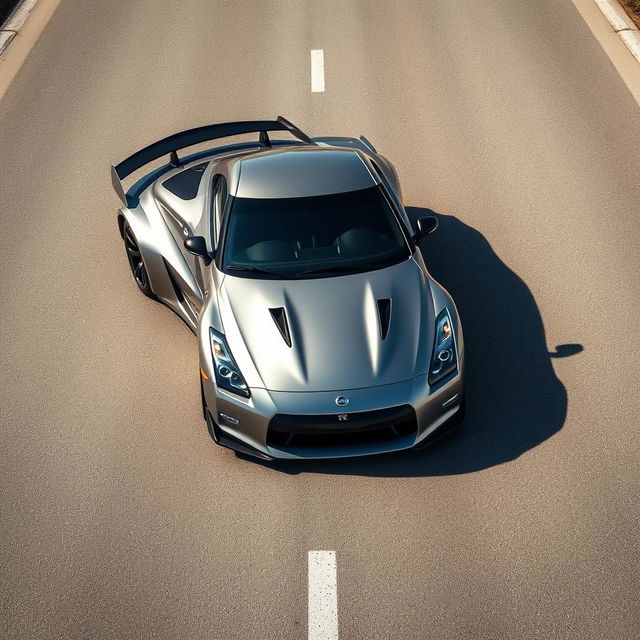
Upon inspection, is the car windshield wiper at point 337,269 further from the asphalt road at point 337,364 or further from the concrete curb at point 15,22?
the concrete curb at point 15,22

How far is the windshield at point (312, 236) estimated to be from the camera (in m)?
6.73

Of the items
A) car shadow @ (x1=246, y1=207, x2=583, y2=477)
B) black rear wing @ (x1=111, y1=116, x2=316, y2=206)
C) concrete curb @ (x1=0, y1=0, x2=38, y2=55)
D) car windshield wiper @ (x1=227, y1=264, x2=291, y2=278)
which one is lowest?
car shadow @ (x1=246, y1=207, x2=583, y2=477)

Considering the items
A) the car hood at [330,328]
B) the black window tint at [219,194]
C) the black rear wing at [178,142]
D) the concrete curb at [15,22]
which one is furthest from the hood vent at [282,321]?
the concrete curb at [15,22]

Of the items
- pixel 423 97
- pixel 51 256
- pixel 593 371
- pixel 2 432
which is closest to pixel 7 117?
pixel 51 256

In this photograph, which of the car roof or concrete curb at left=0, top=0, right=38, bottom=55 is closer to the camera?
the car roof

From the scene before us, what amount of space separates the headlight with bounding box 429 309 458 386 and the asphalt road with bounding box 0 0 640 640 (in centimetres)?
68

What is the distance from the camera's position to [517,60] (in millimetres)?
12734

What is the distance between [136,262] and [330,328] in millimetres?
2704

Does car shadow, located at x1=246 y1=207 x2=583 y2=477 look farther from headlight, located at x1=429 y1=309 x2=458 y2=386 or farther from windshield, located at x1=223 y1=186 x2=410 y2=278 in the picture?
windshield, located at x1=223 y1=186 x2=410 y2=278

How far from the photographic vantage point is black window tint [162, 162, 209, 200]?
786 centimetres

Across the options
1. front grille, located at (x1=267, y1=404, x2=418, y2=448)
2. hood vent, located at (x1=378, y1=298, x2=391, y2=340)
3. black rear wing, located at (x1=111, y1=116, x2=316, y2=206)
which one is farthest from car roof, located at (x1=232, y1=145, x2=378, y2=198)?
front grille, located at (x1=267, y1=404, x2=418, y2=448)

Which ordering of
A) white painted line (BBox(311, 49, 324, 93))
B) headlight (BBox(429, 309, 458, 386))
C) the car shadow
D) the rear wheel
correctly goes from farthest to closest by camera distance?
white painted line (BBox(311, 49, 324, 93)) → the rear wheel → the car shadow → headlight (BBox(429, 309, 458, 386))

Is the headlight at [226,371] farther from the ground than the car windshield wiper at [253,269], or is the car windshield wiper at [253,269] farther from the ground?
the car windshield wiper at [253,269]

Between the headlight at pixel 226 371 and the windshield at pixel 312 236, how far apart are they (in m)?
0.69
